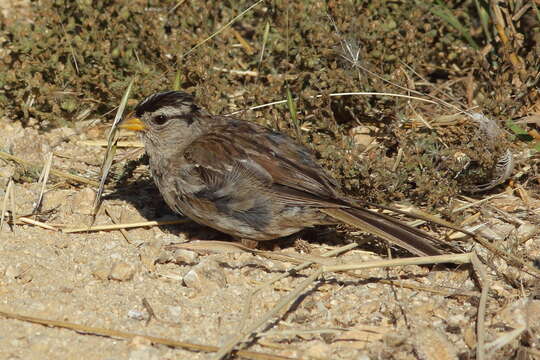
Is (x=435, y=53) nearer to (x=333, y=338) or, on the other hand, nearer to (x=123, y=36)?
(x=123, y=36)

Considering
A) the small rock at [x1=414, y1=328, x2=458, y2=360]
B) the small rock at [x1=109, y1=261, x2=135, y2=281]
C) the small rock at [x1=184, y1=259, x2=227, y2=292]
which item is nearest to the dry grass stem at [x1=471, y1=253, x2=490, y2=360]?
the small rock at [x1=414, y1=328, x2=458, y2=360]

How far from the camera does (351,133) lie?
6.73m

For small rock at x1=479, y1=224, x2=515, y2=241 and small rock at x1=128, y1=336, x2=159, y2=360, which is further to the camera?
small rock at x1=479, y1=224, x2=515, y2=241

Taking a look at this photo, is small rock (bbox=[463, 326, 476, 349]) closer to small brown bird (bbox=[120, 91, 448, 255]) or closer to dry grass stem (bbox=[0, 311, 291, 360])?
small brown bird (bbox=[120, 91, 448, 255])

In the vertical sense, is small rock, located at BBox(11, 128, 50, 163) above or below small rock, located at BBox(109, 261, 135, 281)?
above

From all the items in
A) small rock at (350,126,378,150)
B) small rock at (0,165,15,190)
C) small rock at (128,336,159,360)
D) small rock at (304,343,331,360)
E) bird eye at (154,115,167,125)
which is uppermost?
bird eye at (154,115,167,125)

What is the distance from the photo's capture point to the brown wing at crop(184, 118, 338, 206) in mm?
5590

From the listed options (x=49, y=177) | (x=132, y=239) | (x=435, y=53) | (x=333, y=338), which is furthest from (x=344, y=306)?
(x=435, y=53)

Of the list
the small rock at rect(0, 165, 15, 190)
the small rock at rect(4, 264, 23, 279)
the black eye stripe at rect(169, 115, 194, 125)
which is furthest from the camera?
the small rock at rect(0, 165, 15, 190)

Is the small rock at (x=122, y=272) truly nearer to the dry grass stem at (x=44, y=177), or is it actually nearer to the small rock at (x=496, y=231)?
the dry grass stem at (x=44, y=177)

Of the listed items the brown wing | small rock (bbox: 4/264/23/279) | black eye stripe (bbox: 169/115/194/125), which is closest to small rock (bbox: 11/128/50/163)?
black eye stripe (bbox: 169/115/194/125)

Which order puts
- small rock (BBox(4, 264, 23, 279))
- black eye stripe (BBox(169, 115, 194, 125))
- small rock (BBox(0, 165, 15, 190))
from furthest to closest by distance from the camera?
small rock (BBox(0, 165, 15, 190))
black eye stripe (BBox(169, 115, 194, 125))
small rock (BBox(4, 264, 23, 279))

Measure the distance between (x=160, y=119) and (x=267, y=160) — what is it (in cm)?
91

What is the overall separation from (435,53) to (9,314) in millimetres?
4621
